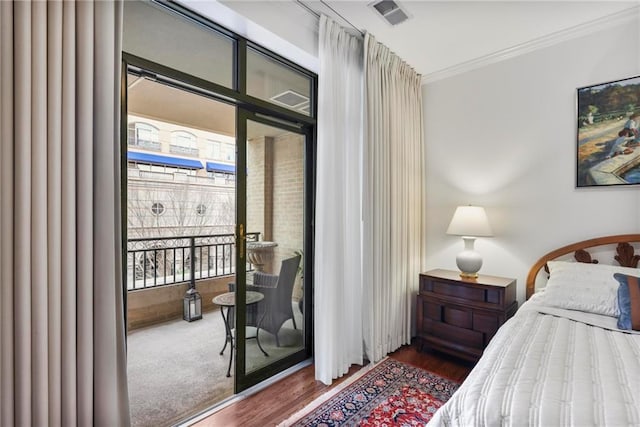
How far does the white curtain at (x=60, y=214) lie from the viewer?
1.14m

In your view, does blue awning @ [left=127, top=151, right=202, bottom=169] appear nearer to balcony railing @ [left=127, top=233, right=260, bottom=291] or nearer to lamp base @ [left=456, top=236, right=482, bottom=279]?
balcony railing @ [left=127, top=233, right=260, bottom=291]

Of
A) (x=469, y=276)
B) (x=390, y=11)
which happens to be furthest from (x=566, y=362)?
(x=390, y=11)

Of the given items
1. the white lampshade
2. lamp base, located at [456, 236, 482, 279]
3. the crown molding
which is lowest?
lamp base, located at [456, 236, 482, 279]

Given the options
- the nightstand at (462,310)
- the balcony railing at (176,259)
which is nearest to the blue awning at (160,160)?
the balcony railing at (176,259)

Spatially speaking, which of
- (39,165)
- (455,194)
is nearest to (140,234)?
(39,165)

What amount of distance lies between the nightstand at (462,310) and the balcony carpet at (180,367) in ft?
3.97

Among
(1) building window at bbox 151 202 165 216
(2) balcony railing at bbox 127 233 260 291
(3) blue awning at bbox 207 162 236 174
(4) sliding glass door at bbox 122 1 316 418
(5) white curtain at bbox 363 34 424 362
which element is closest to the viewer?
(4) sliding glass door at bbox 122 1 316 418

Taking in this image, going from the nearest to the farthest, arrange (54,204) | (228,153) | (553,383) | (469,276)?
(553,383) < (54,204) < (469,276) < (228,153)

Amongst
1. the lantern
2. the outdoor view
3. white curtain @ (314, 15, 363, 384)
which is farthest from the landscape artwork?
the lantern

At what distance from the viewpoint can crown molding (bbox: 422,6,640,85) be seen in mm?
2346

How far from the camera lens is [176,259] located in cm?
443

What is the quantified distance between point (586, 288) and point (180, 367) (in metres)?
3.22

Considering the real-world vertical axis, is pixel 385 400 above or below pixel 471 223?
below

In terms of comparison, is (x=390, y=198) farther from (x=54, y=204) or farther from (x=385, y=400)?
(x=54, y=204)
